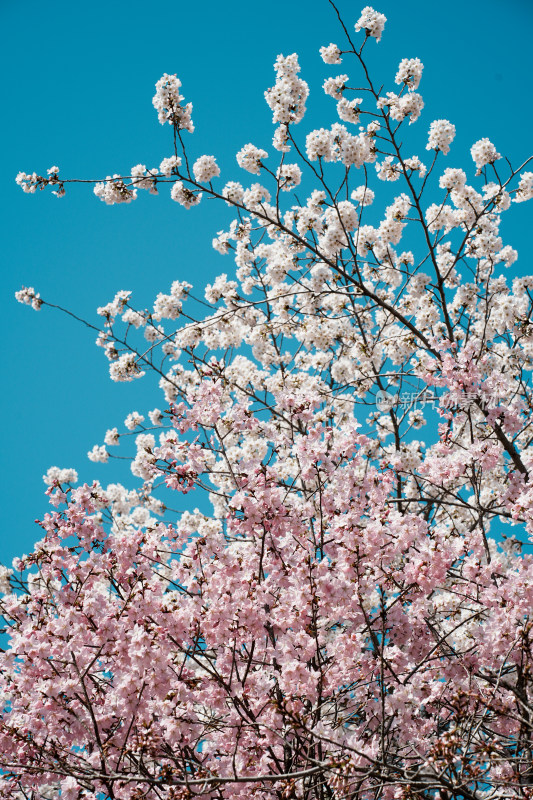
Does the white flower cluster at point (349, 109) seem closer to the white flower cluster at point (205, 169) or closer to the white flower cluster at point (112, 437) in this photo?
the white flower cluster at point (205, 169)

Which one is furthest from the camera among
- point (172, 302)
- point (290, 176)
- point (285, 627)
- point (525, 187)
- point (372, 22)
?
point (172, 302)

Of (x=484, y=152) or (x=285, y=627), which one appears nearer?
(x=285, y=627)

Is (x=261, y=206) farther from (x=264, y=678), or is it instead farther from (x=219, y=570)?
(x=264, y=678)

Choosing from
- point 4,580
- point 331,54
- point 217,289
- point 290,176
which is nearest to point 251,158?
point 290,176

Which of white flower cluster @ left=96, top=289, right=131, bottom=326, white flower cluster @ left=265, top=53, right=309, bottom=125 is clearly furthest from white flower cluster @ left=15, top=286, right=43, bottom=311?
white flower cluster @ left=265, top=53, right=309, bottom=125

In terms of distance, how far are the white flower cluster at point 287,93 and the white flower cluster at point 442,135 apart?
1.60m

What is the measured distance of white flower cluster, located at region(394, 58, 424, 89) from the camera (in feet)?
21.2

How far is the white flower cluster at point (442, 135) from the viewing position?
6750mm

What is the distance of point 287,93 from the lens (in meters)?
6.26

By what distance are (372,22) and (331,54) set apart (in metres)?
0.65

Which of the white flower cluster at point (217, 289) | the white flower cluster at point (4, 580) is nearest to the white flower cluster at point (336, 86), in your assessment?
the white flower cluster at point (217, 289)

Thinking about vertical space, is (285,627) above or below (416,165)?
below

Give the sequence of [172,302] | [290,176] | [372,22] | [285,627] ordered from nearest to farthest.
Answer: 1. [285,627]
2. [372,22]
3. [290,176]
4. [172,302]

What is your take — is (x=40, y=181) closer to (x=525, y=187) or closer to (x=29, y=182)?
(x=29, y=182)
